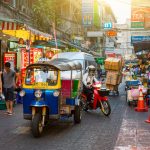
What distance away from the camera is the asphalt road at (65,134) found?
893 cm

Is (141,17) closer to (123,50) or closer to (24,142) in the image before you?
(24,142)

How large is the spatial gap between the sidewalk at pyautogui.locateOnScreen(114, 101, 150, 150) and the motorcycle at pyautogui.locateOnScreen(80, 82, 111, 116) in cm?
71

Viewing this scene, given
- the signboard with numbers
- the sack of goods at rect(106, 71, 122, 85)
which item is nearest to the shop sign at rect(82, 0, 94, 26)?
the signboard with numbers

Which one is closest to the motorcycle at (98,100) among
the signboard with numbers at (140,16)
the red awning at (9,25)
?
the red awning at (9,25)

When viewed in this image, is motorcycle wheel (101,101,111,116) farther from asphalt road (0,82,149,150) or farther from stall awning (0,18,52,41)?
stall awning (0,18,52,41)

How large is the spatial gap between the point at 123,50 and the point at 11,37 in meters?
101

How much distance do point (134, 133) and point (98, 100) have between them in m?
3.75

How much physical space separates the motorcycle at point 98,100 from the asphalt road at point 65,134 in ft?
1.05

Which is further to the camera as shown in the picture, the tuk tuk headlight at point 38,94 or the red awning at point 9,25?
the red awning at point 9,25

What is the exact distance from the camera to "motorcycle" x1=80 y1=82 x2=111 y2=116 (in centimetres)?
1406

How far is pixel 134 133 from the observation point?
10.6m

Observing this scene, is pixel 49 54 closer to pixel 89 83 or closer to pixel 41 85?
pixel 89 83

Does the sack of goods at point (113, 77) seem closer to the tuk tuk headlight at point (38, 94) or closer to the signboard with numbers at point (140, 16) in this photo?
the signboard with numbers at point (140, 16)

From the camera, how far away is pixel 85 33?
59.6 m
